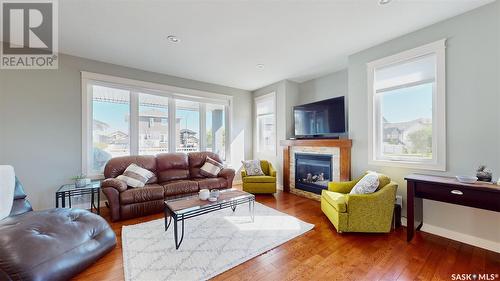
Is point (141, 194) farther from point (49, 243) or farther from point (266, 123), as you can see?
point (266, 123)

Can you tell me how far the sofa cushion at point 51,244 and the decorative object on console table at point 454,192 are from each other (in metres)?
3.49

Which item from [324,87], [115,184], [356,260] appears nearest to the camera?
[356,260]

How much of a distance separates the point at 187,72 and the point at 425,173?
4.44 m

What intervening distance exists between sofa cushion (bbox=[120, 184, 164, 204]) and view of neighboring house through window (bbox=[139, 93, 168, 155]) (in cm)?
126

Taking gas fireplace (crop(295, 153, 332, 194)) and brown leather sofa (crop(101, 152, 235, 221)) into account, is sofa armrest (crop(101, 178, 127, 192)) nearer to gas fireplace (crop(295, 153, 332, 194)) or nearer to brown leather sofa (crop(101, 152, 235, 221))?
brown leather sofa (crop(101, 152, 235, 221))

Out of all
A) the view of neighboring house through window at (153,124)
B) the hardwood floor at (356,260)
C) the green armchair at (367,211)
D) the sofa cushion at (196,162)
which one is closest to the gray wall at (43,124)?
the view of neighboring house through window at (153,124)

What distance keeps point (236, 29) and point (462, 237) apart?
3.78m

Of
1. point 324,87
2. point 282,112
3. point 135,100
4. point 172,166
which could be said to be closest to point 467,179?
point 324,87

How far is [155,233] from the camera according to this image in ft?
8.20

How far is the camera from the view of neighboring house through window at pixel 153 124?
412 cm

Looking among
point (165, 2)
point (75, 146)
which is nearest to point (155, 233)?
point (75, 146)

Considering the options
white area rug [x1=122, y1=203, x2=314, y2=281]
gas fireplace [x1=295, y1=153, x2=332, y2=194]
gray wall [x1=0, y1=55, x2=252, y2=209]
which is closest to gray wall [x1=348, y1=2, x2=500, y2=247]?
gas fireplace [x1=295, y1=153, x2=332, y2=194]

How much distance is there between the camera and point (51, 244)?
1.64 m

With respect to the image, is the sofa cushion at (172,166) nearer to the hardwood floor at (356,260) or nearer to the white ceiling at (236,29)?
the hardwood floor at (356,260)
